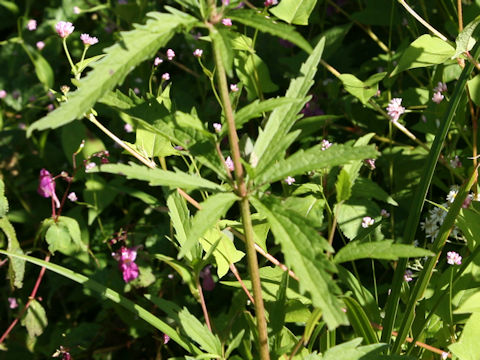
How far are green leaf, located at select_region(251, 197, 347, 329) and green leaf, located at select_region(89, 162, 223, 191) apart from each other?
12 centimetres

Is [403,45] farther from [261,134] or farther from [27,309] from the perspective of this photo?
[27,309]

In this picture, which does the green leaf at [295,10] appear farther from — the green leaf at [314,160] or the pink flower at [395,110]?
the green leaf at [314,160]

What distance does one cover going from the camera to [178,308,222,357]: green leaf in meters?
1.13

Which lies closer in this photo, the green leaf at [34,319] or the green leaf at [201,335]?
the green leaf at [201,335]

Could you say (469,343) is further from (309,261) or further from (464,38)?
(464,38)

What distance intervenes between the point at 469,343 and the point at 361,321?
0.19 meters

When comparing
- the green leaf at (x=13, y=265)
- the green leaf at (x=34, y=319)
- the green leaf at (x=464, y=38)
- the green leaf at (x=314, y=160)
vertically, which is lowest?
the green leaf at (x=34, y=319)

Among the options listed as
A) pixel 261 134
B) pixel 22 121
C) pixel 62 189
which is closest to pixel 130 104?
pixel 261 134

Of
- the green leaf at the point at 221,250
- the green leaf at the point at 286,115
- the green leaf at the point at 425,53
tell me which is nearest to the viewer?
the green leaf at the point at 286,115

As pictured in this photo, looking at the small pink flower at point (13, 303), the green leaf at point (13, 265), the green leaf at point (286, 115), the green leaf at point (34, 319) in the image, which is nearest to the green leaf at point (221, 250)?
the green leaf at point (286, 115)

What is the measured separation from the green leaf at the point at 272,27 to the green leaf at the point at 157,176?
0.24 metres

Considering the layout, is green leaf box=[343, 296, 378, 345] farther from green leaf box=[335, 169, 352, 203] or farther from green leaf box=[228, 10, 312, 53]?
green leaf box=[228, 10, 312, 53]

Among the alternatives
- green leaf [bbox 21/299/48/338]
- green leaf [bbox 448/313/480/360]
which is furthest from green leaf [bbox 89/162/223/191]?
green leaf [bbox 21/299/48/338]

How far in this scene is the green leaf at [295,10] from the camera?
147 centimetres
